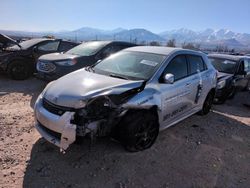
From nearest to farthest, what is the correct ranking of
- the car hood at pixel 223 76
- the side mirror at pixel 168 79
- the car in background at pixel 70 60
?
the side mirror at pixel 168 79 < the car in background at pixel 70 60 < the car hood at pixel 223 76

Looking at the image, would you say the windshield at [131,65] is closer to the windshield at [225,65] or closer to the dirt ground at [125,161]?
the dirt ground at [125,161]

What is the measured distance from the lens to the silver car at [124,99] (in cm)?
334

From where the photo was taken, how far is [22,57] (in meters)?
8.40

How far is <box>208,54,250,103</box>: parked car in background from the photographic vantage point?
7609mm

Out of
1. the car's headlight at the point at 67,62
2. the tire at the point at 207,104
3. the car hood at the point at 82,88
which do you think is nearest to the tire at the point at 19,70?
the car's headlight at the point at 67,62

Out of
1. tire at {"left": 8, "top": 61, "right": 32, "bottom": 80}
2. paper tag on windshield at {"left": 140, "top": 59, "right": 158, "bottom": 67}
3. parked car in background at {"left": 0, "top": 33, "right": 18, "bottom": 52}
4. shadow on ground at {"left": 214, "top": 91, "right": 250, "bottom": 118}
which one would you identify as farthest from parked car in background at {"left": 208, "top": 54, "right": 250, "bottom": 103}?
parked car in background at {"left": 0, "top": 33, "right": 18, "bottom": 52}

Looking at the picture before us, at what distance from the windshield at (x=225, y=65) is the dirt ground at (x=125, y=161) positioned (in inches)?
145

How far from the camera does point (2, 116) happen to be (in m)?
5.03

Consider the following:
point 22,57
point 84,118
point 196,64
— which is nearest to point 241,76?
point 196,64

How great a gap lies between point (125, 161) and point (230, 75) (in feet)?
18.9

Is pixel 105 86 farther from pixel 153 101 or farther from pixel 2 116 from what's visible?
pixel 2 116

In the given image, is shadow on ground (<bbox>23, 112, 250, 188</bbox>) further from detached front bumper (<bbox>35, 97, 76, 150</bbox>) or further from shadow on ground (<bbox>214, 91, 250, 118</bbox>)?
shadow on ground (<bbox>214, 91, 250, 118</bbox>)

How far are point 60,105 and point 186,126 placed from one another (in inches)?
115

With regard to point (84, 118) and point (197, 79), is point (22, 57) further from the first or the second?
point (84, 118)
